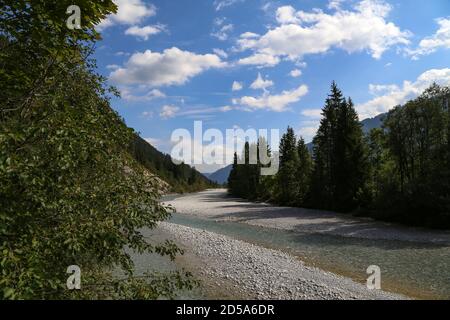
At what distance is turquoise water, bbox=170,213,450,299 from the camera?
14352mm

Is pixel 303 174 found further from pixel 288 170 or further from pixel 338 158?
pixel 338 158

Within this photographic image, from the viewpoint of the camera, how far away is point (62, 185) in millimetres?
4305

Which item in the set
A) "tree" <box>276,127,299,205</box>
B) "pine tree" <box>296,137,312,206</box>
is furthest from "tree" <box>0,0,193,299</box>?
"tree" <box>276,127,299,205</box>

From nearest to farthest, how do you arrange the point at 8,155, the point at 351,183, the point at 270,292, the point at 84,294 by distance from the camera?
the point at 8,155 < the point at 84,294 < the point at 270,292 < the point at 351,183

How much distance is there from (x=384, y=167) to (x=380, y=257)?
29.0 metres

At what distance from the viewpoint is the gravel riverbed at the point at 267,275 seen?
12.9 m

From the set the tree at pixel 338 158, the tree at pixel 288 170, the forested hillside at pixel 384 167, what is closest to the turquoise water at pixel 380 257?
the forested hillside at pixel 384 167

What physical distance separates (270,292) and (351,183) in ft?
115

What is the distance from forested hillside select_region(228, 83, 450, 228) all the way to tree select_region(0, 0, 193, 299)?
100 feet

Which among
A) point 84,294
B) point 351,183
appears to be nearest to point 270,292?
point 84,294

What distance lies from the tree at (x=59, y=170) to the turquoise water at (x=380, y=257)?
41.8 feet

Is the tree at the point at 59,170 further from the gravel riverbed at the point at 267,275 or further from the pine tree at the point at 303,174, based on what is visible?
the pine tree at the point at 303,174

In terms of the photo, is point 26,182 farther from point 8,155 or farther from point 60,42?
point 60,42

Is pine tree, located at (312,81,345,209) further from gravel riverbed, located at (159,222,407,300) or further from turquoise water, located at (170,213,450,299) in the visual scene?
gravel riverbed, located at (159,222,407,300)
